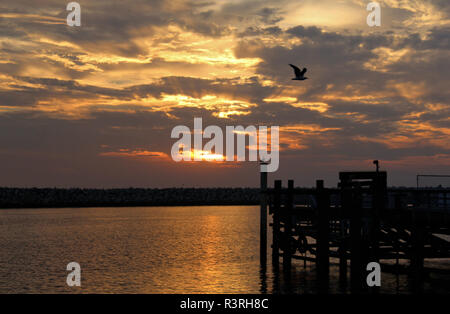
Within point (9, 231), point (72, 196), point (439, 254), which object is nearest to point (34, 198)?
point (72, 196)

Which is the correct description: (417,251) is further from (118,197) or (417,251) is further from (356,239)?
(118,197)

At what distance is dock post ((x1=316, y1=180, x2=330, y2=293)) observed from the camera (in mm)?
22000

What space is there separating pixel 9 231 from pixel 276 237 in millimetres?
46337

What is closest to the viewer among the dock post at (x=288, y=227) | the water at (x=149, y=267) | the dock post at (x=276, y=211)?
the water at (x=149, y=267)

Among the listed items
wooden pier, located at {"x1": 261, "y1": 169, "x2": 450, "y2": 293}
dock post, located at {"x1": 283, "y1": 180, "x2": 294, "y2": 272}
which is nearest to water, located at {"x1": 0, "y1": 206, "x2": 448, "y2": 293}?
dock post, located at {"x1": 283, "y1": 180, "x2": 294, "y2": 272}

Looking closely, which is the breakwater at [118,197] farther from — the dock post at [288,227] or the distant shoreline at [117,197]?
the dock post at [288,227]

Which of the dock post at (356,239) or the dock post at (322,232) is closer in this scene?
the dock post at (356,239)

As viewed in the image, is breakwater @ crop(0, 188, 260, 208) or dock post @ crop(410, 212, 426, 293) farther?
breakwater @ crop(0, 188, 260, 208)

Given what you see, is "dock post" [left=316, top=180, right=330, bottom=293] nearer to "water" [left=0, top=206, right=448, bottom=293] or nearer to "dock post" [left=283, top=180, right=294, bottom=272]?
"water" [left=0, top=206, right=448, bottom=293]

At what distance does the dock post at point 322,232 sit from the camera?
22000mm

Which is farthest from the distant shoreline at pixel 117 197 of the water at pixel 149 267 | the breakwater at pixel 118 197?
the water at pixel 149 267

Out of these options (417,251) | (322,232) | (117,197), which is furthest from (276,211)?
(117,197)

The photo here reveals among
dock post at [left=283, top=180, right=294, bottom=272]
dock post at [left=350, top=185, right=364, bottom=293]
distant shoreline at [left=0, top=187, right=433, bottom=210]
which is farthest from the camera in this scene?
distant shoreline at [left=0, top=187, right=433, bottom=210]

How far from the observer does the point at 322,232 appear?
73.3 ft
